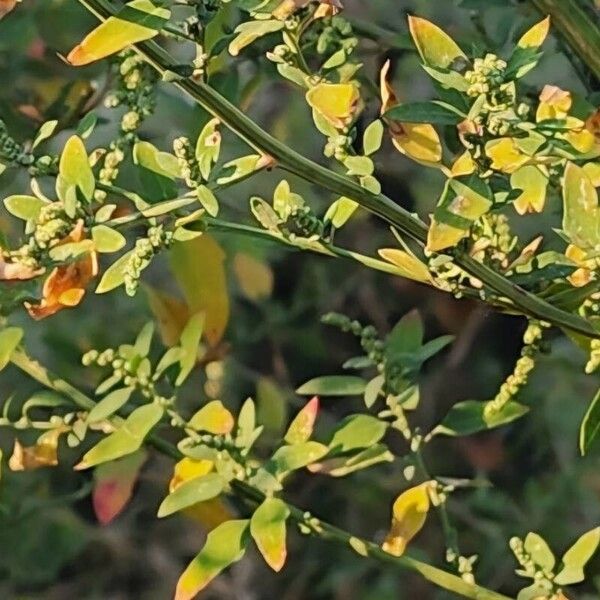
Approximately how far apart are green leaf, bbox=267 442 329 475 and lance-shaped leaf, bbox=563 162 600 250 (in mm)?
233

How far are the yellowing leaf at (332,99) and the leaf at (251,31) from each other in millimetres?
28

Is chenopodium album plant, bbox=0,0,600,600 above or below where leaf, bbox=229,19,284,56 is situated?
below

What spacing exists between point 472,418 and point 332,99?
0.33 metres

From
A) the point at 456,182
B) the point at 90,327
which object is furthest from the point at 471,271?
the point at 90,327

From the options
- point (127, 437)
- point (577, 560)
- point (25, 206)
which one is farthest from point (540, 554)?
point (25, 206)

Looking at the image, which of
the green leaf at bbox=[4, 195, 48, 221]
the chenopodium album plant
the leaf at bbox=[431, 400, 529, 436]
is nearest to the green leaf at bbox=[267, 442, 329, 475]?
the chenopodium album plant

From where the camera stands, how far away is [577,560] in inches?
27.0

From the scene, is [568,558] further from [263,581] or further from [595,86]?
[263,581]

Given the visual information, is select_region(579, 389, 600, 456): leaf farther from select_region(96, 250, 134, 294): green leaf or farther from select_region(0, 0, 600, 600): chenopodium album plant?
select_region(96, 250, 134, 294): green leaf

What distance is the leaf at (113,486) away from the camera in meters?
0.83

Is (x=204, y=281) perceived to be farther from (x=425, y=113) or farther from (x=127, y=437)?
(x=425, y=113)

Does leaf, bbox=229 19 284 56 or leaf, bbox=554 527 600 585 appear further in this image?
leaf, bbox=554 527 600 585

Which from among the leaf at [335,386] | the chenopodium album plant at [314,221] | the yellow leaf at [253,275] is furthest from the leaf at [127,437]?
the yellow leaf at [253,275]

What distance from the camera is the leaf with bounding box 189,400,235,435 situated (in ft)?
2.28
